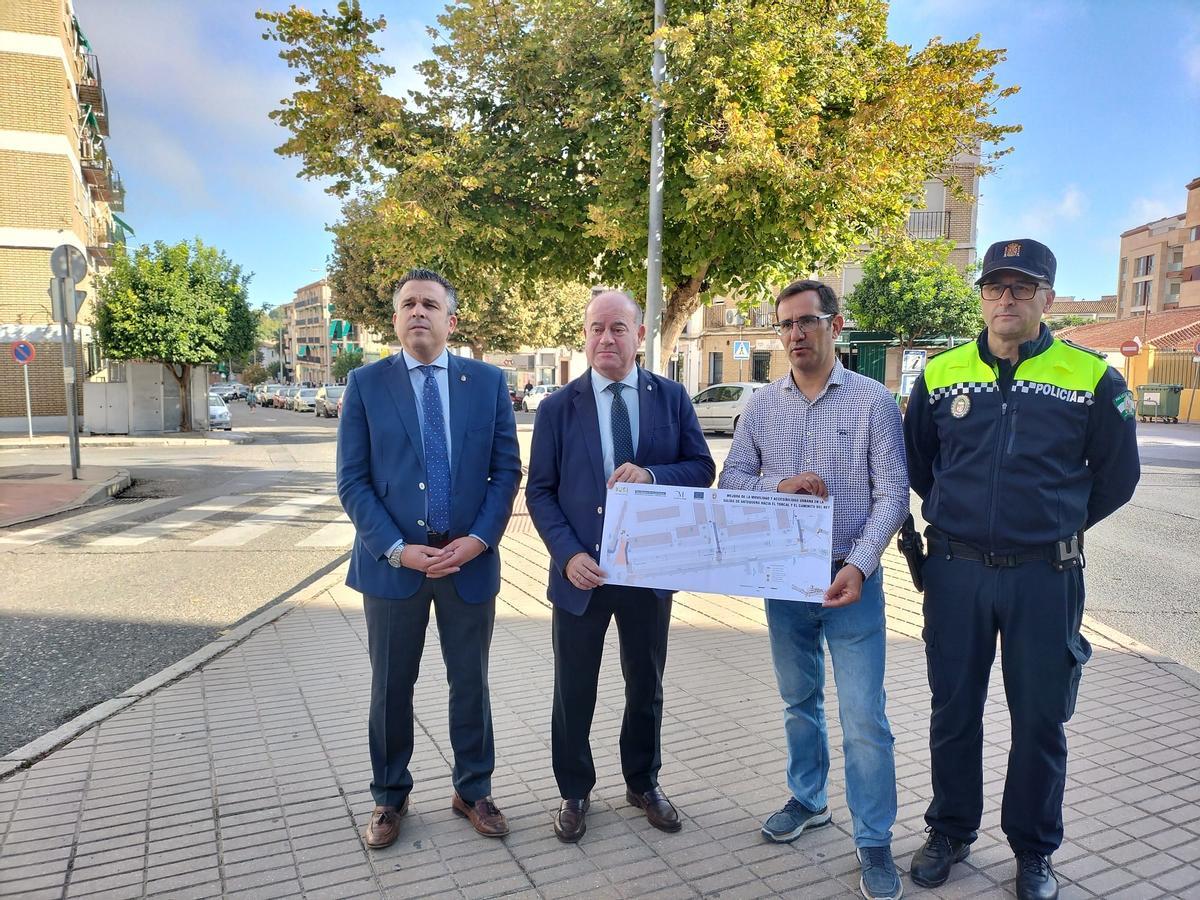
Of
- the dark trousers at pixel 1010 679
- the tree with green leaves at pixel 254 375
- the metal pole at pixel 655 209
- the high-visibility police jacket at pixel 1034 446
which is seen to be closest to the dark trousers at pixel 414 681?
the dark trousers at pixel 1010 679

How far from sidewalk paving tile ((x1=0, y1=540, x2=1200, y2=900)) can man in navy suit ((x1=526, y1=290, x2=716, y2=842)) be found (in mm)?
251

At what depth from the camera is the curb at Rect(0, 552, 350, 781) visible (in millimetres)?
3977

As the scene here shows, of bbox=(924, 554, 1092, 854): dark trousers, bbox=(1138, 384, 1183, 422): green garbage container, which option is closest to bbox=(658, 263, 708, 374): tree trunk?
bbox=(924, 554, 1092, 854): dark trousers

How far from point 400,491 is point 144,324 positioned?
24519 millimetres

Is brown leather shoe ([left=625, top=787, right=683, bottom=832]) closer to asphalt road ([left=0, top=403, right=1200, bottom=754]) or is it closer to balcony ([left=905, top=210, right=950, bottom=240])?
asphalt road ([left=0, top=403, right=1200, bottom=754])

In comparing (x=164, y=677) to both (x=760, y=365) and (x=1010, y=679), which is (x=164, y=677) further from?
(x=760, y=365)

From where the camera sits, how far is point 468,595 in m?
3.29

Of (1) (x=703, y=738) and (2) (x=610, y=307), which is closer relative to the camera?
(2) (x=610, y=307)

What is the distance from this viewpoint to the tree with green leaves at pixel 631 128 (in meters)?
9.52

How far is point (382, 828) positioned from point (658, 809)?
3.43ft

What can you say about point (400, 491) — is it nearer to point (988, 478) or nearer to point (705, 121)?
point (988, 478)

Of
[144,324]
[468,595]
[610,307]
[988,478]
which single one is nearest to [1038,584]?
[988,478]

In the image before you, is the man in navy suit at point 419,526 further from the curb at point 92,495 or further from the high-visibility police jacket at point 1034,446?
the curb at point 92,495

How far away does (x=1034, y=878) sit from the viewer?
9.29ft
